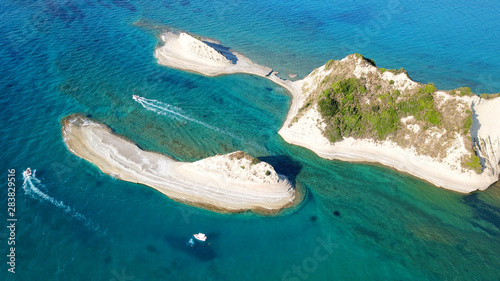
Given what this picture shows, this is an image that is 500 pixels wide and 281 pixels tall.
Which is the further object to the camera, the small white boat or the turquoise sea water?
the small white boat

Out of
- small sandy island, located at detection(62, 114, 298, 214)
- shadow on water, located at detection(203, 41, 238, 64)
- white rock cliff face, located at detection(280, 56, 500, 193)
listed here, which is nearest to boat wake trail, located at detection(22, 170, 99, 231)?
small sandy island, located at detection(62, 114, 298, 214)

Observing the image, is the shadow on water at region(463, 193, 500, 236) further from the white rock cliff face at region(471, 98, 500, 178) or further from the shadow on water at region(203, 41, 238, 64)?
the shadow on water at region(203, 41, 238, 64)

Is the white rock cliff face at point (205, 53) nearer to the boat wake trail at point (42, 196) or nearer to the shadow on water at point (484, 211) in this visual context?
the boat wake trail at point (42, 196)

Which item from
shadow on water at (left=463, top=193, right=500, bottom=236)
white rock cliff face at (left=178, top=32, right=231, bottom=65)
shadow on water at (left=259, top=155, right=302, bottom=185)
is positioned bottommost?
shadow on water at (left=259, top=155, right=302, bottom=185)

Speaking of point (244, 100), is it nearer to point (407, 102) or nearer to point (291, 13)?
point (407, 102)

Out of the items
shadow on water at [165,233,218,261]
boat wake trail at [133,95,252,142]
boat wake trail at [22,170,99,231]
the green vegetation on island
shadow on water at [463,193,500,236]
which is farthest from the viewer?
boat wake trail at [133,95,252,142]

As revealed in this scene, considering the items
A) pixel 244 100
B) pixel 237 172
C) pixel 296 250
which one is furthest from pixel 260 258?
pixel 244 100
